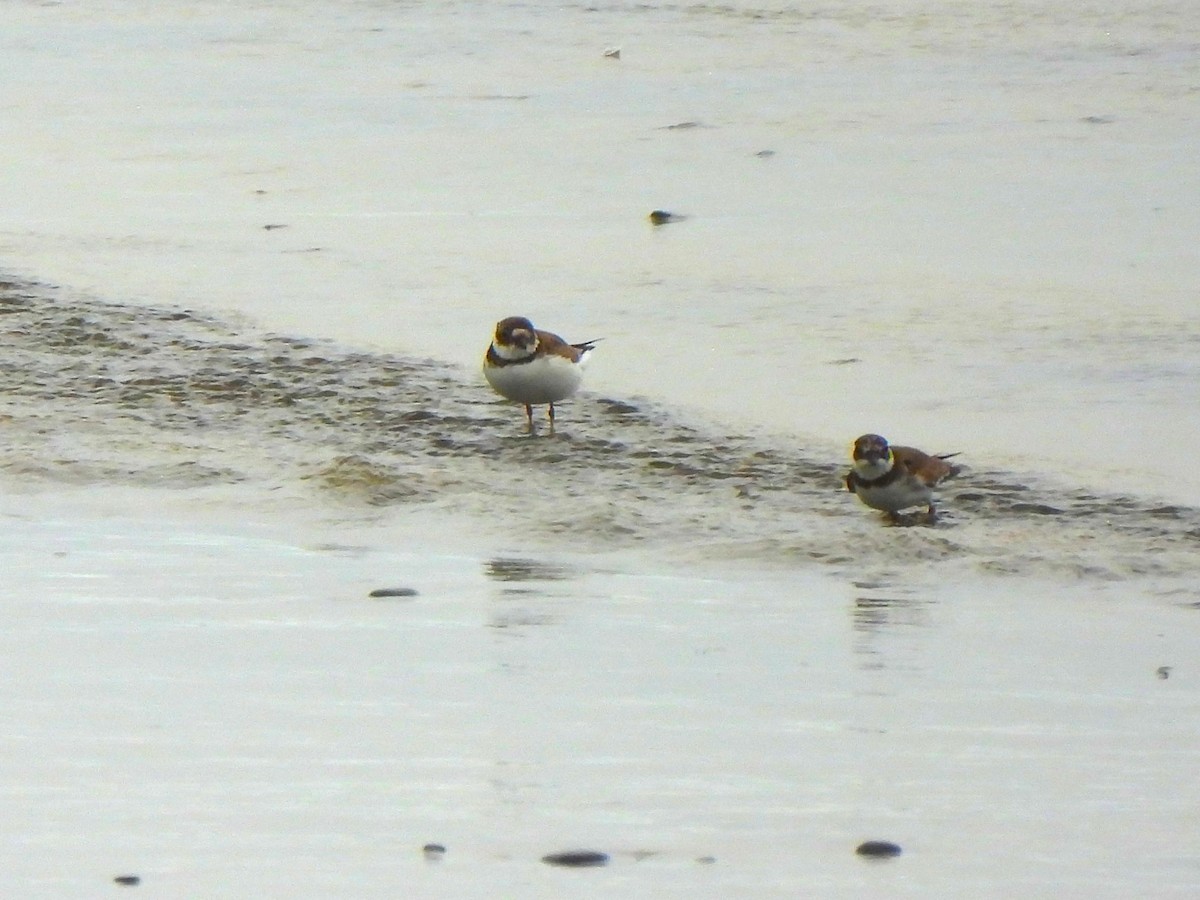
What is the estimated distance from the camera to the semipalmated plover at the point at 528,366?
8.48 metres

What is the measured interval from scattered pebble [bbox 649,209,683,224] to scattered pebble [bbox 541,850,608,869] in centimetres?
909

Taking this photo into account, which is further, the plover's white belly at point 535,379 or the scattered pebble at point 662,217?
the scattered pebble at point 662,217

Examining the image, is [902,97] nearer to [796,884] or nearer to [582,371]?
[582,371]

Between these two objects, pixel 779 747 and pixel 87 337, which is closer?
pixel 779 747

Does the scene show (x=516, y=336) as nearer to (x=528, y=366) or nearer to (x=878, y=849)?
(x=528, y=366)

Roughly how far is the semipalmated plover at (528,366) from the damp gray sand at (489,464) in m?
0.18

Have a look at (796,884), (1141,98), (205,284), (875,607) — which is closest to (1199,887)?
(796,884)

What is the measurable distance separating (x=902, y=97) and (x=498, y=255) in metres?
5.93

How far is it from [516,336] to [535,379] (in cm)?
19

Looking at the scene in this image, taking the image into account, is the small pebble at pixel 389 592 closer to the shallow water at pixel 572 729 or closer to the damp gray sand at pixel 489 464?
the shallow water at pixel 572 729

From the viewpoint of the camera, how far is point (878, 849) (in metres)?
3.96

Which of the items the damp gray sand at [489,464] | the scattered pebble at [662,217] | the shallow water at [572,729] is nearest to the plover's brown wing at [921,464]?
the damp gray sand at [489,464]

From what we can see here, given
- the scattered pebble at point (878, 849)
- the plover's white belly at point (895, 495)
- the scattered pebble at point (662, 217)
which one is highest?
the scattered pebble at point (662, 217)

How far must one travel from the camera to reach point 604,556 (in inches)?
266
